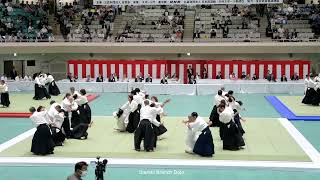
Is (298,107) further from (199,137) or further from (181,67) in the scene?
(181,67)

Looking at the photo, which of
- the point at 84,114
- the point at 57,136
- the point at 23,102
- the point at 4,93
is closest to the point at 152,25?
the point at 23,102

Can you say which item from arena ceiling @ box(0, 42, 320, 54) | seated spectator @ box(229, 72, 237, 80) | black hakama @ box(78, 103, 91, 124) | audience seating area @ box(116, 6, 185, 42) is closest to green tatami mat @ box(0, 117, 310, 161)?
black hakama @ box(78, 103, 91, 124)

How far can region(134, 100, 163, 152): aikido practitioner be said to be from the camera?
43.3 feet

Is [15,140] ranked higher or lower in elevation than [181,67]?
lower

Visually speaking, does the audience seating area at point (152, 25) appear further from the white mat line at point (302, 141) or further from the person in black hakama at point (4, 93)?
Result: the white mat line at point (302, 141)

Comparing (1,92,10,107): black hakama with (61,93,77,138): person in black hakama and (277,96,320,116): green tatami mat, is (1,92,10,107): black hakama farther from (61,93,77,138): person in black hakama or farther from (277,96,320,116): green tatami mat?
(277,96,320,116): green tatami mat

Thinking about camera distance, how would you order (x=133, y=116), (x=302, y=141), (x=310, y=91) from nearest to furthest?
1. (x=302, y=141)
2. (x=133, y=116)
3. (x=310, y=91)

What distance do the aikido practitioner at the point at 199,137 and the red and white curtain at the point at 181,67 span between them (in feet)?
60.2

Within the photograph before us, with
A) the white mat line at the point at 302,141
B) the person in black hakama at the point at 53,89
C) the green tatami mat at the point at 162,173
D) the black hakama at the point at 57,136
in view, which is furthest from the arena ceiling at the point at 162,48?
the green tatami mat at the point at 162,173

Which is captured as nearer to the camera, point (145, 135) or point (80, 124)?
point (145, 135)

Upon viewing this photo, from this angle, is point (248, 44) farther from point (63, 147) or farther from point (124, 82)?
point (63, 147)

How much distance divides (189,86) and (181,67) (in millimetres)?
4037

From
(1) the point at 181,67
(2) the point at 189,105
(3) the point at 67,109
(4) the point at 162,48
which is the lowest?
Answer: (2) the point at 189,105

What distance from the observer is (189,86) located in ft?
91.3
